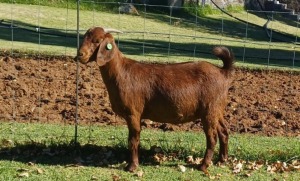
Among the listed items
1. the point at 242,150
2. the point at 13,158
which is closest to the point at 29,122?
the point at 13,158

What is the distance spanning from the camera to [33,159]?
8031 mm

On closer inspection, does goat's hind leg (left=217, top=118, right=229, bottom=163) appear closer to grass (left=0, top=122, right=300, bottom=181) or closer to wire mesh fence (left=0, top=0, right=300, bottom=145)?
grass (left=0, top=122, right=300, bottom=181)

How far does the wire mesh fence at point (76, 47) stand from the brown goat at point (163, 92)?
36.8 inches

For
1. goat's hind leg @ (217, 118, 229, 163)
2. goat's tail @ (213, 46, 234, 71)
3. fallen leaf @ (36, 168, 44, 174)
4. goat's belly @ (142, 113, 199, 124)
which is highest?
goat's tail @ (213, 46, 234, 71)

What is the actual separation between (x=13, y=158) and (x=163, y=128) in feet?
8.45

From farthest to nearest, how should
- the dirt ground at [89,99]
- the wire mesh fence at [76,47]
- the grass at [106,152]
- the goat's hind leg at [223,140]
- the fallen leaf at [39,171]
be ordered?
1. the wire mesh fence at [76,47]
2. the dirt ground at [89,99]
3. the goat's hind leg at [223,140]
4. the grass at [106,152]
5. the fallen leaf at [39,171]

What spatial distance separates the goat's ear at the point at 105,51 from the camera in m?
7.54

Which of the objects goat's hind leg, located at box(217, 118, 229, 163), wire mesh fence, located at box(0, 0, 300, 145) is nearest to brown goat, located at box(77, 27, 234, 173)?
goat's hind leg, located at box(217, 118, 229, 163)

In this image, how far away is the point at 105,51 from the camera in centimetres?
757

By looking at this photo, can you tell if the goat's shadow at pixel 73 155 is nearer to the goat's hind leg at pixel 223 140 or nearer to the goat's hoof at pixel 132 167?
the goat's hoof at pixel 132 167

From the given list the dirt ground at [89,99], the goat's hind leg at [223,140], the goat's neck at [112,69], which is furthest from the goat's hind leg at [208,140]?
the dirt ground at [89,99]

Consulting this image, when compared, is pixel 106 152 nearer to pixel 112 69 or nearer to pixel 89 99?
pixel 112 69

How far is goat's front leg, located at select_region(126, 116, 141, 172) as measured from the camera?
7.71 m

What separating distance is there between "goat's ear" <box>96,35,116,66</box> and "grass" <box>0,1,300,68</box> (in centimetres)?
587
